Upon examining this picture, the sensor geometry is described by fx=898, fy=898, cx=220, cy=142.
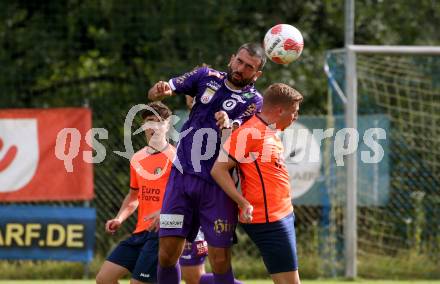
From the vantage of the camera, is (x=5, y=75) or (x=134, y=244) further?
(x=5, y=75)

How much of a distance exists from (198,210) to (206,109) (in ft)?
2.29

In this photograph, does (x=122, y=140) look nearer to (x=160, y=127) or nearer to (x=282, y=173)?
(x=160, y=127)

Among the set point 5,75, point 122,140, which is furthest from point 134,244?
point 5,75

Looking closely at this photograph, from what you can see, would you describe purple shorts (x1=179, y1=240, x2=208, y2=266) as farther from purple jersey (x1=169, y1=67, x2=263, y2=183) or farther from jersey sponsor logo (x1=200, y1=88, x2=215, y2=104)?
jersey sponsor logo (x1=200, y1=88, x2=215, y2=104)

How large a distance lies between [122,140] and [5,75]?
192cm

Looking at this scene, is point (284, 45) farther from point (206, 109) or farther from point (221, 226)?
point (221, 226)

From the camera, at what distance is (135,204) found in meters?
6.97

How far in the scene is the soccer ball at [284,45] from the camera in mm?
6258

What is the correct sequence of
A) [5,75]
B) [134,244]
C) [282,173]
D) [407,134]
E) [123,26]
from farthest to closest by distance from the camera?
[123,26] → [5,75] → [407,134] → [134,244] → [282,173]

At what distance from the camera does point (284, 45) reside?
626 cm

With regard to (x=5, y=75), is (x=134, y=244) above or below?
below

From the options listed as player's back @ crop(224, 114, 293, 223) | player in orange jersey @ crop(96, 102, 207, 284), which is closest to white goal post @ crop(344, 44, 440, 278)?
player in orange jersey @ crop(96, 102, 207, 284)

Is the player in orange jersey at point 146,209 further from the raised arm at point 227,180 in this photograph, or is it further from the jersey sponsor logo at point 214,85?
the raised arm at point 227,180

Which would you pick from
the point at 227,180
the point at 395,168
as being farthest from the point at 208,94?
the point at 395,168
